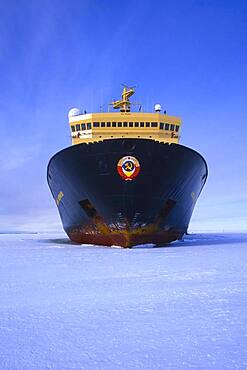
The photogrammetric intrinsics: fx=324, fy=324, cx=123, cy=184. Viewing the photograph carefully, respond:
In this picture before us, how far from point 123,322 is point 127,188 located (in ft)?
23.3

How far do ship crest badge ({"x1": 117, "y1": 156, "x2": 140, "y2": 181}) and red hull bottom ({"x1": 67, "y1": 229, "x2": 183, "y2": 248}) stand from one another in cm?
164

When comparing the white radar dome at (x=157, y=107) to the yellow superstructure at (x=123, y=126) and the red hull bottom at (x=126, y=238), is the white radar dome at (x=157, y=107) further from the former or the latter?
the red hull bottom at (x=126, y=238)

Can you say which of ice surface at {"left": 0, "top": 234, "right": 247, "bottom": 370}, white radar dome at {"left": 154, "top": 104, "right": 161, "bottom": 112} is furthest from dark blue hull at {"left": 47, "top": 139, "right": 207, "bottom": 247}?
white radar dome at {"left": 154, "top": 104, "right": 161, "bottom": 112}

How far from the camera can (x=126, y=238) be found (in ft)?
31.6

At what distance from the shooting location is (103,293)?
3525mm

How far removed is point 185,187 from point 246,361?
358 inches

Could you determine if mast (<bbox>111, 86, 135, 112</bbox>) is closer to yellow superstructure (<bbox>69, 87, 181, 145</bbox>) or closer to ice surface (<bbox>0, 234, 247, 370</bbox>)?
yellow superstructure (<bbox>69, 87, 181, 145</bbox>)

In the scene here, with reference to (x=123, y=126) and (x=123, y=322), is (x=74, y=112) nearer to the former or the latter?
(x=123, y=126)

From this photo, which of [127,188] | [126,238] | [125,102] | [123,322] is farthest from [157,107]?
[123,322]

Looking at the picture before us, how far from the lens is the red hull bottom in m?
9.67

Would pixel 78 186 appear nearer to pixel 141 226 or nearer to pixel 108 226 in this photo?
pixel 108 226

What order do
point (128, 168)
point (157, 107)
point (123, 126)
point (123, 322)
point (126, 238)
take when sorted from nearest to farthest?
point (123, 322), point (128, 168), point (126, 238), point (123, 126), point (157, 107)

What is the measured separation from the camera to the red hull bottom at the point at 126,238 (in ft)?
31.7

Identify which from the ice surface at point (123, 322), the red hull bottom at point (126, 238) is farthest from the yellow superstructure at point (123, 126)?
the ice surface at point (123, 322)
